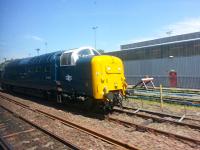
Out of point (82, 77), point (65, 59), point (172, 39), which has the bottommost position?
point (82, 77)

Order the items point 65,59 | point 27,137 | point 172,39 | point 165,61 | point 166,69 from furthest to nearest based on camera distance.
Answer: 1. point 172,39
2. point 165,61
3. point 166,69
4. point 65,59
5. point 27,137

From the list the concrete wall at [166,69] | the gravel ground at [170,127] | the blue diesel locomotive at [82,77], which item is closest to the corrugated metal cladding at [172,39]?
the concrete wall at [166,69]

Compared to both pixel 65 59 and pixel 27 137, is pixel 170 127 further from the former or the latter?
pixel 65 59

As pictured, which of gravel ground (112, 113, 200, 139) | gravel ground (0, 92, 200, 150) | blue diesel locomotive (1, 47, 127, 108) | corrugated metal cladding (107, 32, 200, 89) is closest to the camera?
gravel ground (0, 92, 200, 150)

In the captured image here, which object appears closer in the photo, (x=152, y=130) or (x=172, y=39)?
(x=152, y=130)

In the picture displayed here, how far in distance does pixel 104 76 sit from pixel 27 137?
14.3 feet

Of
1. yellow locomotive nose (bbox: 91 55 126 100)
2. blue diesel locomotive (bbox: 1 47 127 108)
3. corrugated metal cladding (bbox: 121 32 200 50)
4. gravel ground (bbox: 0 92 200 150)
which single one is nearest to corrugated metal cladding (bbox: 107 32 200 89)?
blue diesel locomotive (bbox: 1 47 127 108)

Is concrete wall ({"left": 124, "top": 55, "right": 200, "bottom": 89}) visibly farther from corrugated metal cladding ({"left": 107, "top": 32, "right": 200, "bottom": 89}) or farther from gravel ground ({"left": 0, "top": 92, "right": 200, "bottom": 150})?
gravel ground ({"left": 0, "top": 92, "right": 200, "bottom": 150})

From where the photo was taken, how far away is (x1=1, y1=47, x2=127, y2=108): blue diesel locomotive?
12.2 m

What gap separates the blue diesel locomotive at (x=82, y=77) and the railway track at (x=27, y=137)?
2904 mm

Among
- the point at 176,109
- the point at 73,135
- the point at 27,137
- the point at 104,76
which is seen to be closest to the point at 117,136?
the point at 73,135

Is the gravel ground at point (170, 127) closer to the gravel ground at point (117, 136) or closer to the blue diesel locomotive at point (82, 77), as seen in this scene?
the gravel ground at point (117, 136)

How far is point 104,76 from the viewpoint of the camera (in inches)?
484

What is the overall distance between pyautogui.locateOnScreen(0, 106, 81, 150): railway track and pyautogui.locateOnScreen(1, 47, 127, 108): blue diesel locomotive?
290 centimetres
